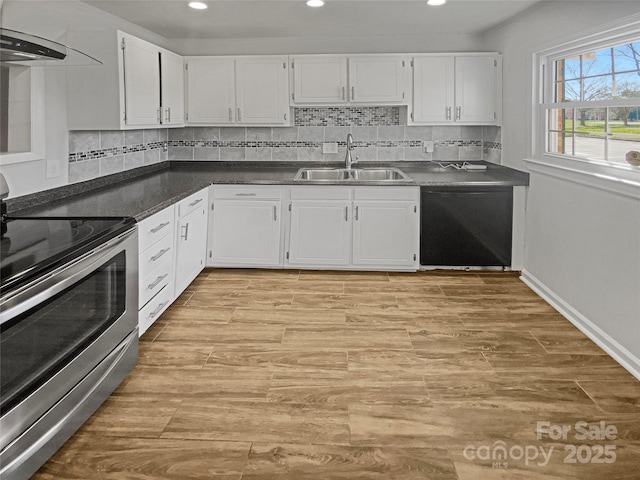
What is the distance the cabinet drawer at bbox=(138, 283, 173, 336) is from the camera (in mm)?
3225

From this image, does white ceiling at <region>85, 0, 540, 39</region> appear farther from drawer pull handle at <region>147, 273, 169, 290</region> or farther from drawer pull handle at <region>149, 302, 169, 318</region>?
drawer pull handle at <region>149, 302, 169, 318</region>

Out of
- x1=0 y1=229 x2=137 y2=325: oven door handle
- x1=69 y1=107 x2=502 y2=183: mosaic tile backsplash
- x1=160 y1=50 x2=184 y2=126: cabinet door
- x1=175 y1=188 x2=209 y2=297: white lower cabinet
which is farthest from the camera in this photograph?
x1=69 y1=107 x2=502 y2=183: mosaic tile backsplash

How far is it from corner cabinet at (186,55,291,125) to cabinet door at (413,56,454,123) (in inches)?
47.3

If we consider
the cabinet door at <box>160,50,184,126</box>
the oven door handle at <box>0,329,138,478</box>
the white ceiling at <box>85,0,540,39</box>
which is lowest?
the oven door handle at <box>0,329,138,478</box>

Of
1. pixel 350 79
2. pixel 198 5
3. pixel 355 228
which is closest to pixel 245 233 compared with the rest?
pixel 355 228

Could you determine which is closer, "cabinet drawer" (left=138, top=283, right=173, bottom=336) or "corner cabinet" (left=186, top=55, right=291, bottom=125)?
"cabinet drawer" (left=138, top=283, right=173, bottom=336)

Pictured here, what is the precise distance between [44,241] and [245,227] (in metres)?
2.69

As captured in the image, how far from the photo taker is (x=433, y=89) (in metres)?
5.29

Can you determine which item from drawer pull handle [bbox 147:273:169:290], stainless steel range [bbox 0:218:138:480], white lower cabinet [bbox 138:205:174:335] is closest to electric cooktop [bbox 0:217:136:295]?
stainless steel range [bbox 0:218:138:480]

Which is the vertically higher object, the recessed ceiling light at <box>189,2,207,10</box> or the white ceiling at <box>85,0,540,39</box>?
the white ceiling at <box>85,0,540,39</box>

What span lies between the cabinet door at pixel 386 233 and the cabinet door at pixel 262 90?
126 centimetres

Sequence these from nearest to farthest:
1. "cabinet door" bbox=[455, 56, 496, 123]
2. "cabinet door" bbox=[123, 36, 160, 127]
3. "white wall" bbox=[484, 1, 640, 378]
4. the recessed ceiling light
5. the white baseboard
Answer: the white baseboard → "white wall" bbox=[484, 1, 640, 378] → "cabinet door" bbox=[123, 36, 160, 127] → the recessed ceiling light → "cabinet door" bbox=[455, 56, 496, 123]

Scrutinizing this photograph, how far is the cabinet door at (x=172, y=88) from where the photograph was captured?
4.71 meters

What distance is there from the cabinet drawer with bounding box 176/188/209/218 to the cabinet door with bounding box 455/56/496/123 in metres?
2.43
